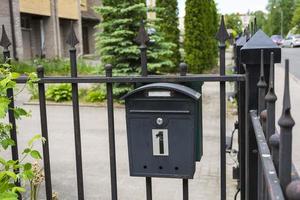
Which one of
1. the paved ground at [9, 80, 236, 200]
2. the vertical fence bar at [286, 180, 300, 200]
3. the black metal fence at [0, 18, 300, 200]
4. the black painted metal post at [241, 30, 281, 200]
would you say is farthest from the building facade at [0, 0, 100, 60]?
the vertical fence bar at [286, 180, 300, 200]

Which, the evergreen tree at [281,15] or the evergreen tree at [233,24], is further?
the evergreen tree at [281,15]

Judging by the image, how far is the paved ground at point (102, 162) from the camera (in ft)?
15.1

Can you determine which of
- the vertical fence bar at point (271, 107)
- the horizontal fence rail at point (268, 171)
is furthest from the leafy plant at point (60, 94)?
the vertical fence bar at point (271, 107)

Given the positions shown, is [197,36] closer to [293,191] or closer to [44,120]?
[44,120]

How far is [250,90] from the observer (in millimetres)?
2377

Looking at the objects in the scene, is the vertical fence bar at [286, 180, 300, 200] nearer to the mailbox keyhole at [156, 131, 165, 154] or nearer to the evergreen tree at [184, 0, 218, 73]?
the mailbox keyhole at [156, 131, 165, 154]

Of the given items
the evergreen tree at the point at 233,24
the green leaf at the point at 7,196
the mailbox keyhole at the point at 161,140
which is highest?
the evergreen tree at the point at 233,24

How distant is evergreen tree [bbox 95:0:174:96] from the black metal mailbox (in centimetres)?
791

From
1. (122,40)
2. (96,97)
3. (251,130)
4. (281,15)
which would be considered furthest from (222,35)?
(281,15)

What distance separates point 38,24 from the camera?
2622cm

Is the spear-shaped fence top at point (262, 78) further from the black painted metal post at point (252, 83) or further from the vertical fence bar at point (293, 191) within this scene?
the vertical fence bar at point (293, 191)

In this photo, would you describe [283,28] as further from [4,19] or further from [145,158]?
[145,158]

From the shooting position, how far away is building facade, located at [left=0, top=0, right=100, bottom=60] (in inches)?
825

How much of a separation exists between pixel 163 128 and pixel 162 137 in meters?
0.06
